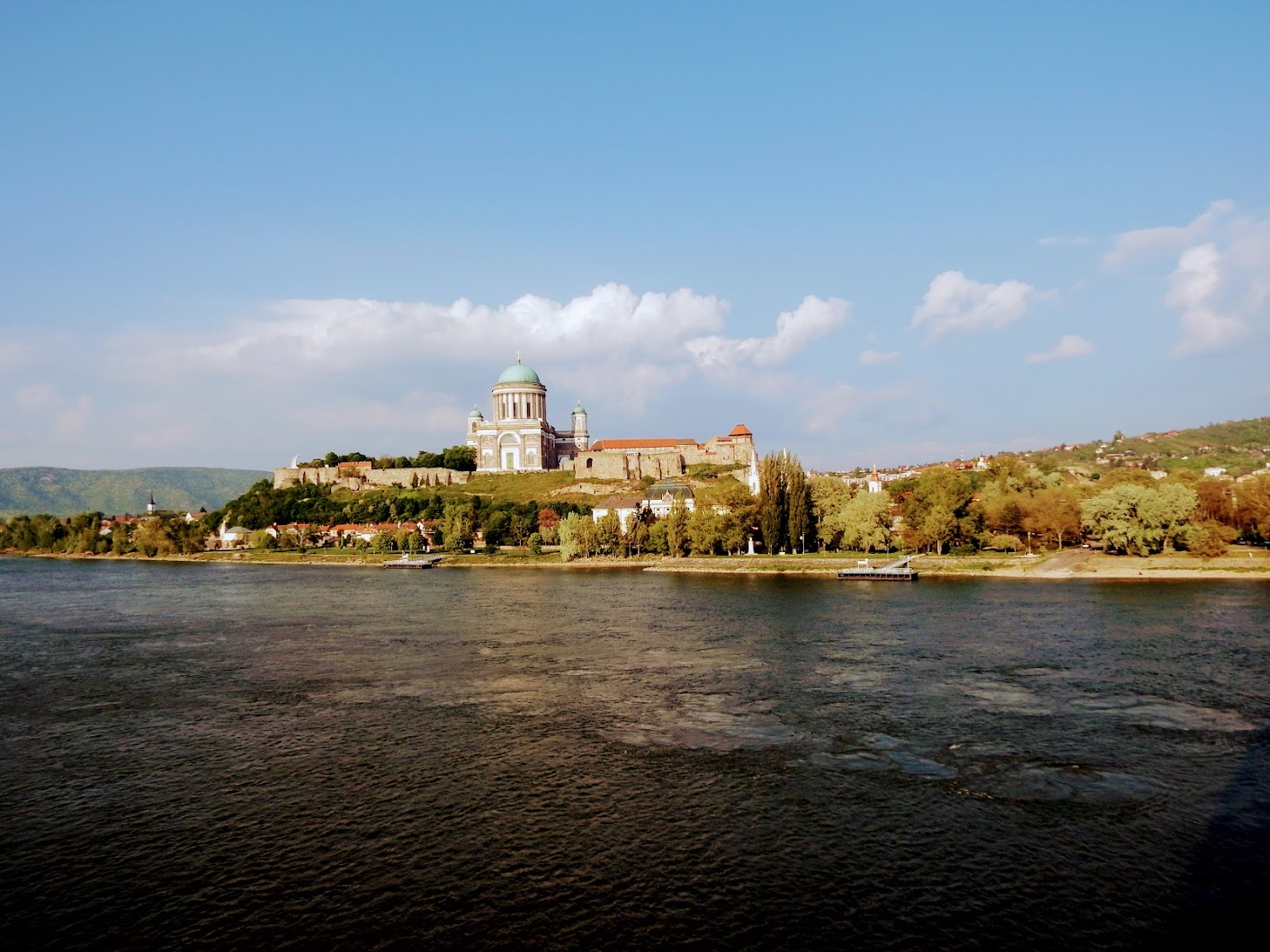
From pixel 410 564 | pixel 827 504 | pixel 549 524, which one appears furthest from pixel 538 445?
pixel 827 504

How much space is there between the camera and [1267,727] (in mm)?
21641

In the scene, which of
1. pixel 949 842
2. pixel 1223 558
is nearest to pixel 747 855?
pixel 949 842

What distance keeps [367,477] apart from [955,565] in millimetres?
92863

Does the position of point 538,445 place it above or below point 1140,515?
above

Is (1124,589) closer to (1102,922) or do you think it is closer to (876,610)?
(876,610)

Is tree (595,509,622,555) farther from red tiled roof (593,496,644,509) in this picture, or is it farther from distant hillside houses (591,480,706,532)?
red tiled roof (593,496,644,509)

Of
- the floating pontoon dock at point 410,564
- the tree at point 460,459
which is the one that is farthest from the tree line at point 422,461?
the floating pontoon dock at point 410,564

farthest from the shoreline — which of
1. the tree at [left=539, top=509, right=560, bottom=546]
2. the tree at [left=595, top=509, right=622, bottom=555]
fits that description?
the tree at [left=539, top=509, right=560, bottom=546]

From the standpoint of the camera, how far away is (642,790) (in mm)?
17828

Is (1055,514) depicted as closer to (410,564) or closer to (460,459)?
(410,564)

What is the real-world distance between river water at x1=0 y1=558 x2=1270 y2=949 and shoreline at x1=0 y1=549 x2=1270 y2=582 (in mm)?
22168

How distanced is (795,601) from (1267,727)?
27598mm

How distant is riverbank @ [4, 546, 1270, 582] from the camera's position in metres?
56.3

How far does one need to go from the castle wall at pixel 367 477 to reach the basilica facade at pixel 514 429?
724cm
